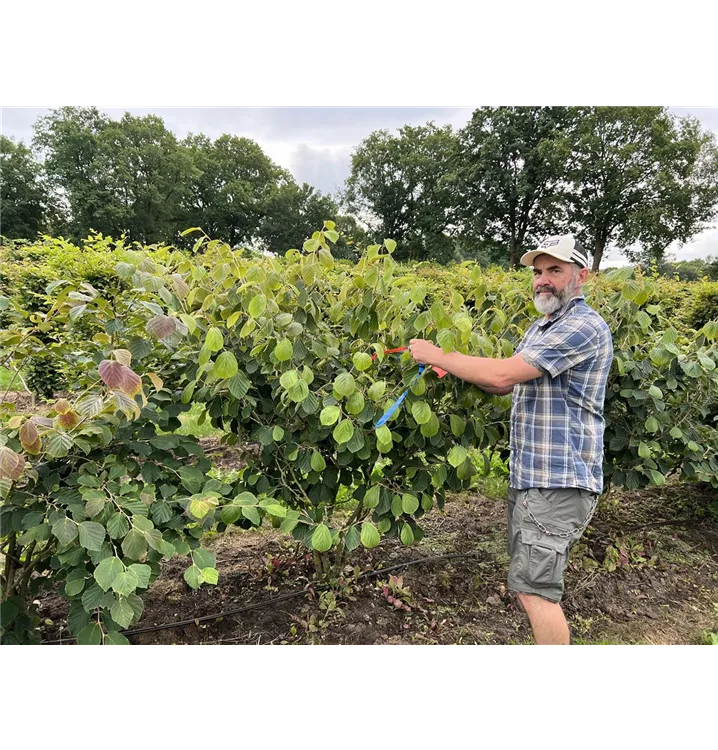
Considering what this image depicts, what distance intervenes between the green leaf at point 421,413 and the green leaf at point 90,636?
46.8 inches

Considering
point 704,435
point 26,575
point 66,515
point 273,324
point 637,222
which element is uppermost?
point 637,222

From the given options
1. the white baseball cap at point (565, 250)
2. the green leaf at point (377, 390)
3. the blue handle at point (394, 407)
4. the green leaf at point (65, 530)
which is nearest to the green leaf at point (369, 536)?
the blue handle at point (394, 407)

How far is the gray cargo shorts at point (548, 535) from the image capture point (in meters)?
1.82

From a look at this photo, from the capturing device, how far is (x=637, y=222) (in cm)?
3141

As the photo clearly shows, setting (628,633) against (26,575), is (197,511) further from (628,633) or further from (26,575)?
(628,633)

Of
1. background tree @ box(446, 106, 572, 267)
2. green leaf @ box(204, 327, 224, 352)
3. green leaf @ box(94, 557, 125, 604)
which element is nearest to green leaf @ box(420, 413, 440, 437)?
green leaf @ box(204, 327, 224, 352)

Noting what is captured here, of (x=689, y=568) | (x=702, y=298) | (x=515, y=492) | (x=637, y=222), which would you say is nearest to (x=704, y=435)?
(x=689, y=568)

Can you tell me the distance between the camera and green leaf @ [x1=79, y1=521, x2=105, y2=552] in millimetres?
1214

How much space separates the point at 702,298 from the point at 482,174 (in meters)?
30.6

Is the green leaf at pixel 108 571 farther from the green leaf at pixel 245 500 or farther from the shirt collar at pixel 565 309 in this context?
the shirt collar at pixel 565 309

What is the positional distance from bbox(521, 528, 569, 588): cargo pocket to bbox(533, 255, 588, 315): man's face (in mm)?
929

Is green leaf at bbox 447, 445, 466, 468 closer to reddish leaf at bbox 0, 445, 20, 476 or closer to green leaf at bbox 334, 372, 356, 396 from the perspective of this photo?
green leaf at bbox 334, 372, 356, 396

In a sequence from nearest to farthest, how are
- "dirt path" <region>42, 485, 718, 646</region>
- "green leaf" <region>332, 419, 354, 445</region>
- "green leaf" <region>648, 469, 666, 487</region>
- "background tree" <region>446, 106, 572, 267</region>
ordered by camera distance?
"green leaf" <region>332, 419, 354, 445</region>
"dirt path" <region>42, 485, 718, 646</region>
"green leaf" <region>648, 469, 666, 487</region>
"background tree" <region>446, 106, 572, 267</region>

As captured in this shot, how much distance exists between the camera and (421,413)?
173cm
